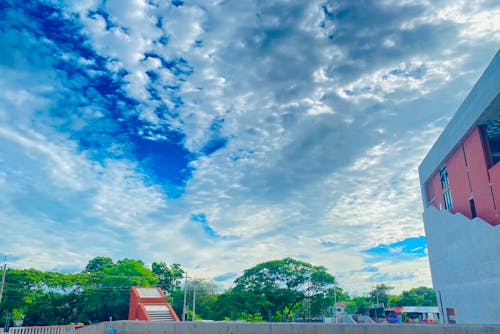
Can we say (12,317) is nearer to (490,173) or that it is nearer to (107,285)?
(107,285)

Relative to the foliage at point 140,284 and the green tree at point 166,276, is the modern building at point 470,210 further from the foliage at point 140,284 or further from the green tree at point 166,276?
the green tree at point 166,276

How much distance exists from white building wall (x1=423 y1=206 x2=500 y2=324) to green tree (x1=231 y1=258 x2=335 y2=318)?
53.6 feet

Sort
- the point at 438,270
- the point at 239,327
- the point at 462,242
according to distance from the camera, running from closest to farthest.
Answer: the point at 239,327 < the point at 462,242 < the point at 438,270

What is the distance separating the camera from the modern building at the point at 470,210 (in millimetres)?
23500

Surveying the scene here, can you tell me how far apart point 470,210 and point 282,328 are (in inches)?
862

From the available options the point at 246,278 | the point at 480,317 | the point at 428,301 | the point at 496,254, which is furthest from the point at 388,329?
the point at 428,301

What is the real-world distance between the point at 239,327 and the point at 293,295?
35.3 m

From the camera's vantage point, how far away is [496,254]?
22.7m

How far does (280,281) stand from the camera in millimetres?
49625

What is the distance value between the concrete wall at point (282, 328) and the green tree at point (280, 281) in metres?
31.4

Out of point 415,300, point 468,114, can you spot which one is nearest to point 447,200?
point 468,114

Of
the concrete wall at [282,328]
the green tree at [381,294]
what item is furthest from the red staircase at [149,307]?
the green tree at [381,294]

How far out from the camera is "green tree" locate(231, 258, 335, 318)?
4850 cm

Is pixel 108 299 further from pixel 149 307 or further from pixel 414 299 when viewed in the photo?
pixel 414 299
